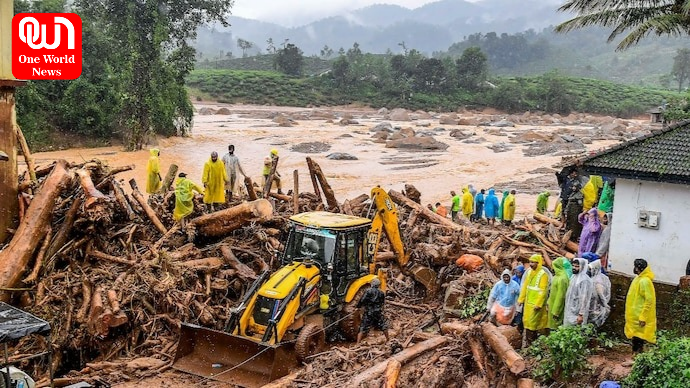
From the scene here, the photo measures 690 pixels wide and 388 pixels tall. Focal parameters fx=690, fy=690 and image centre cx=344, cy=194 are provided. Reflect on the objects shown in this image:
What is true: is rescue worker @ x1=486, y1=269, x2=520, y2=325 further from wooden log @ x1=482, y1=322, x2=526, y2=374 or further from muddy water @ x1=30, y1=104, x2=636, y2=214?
muddy water @ x1=30, y1=104, x2=636, y2=214

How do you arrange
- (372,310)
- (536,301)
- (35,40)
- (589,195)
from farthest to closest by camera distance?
(589,195) < (35,40) < (372,310) < (536,301)

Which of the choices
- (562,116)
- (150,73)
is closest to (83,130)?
(150,73)

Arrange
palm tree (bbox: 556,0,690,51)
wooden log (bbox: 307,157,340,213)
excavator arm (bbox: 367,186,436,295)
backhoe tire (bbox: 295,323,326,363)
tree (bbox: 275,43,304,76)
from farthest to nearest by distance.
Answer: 1. tree (bbox: 275,43,304,76)
2. palm tree (bbox: 556,0,690,51)
3. wooden log (bbox: 307,157,340,213)
4. excavator arm (bbox: 367,186,436,295)
5. backhoe tire (bbox: 295,323,326,363)

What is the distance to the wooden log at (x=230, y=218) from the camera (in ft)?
45.5

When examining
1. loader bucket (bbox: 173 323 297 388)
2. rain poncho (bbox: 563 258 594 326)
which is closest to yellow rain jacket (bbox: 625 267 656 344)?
rain poncho (bbox: 563 258 594 326)

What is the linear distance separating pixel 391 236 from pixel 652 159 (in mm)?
5128

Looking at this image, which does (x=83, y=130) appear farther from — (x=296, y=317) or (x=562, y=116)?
(x=562, y=116)

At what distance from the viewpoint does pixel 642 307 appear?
357 inches

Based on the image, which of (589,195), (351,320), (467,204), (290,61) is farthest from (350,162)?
(290,61)

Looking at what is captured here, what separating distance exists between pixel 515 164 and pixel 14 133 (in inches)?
1329

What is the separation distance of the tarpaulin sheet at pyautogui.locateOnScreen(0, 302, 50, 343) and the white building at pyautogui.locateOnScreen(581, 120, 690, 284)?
8674mm

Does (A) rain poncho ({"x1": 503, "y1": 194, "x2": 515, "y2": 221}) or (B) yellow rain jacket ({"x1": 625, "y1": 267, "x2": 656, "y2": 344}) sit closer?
(B) yellow rain jacket ({"x1": 625, "y1": 267, "x2": 656, "y2": 344})

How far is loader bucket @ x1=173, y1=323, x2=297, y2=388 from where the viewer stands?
9.88 m

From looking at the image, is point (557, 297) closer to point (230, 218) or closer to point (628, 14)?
point (230, 218)
